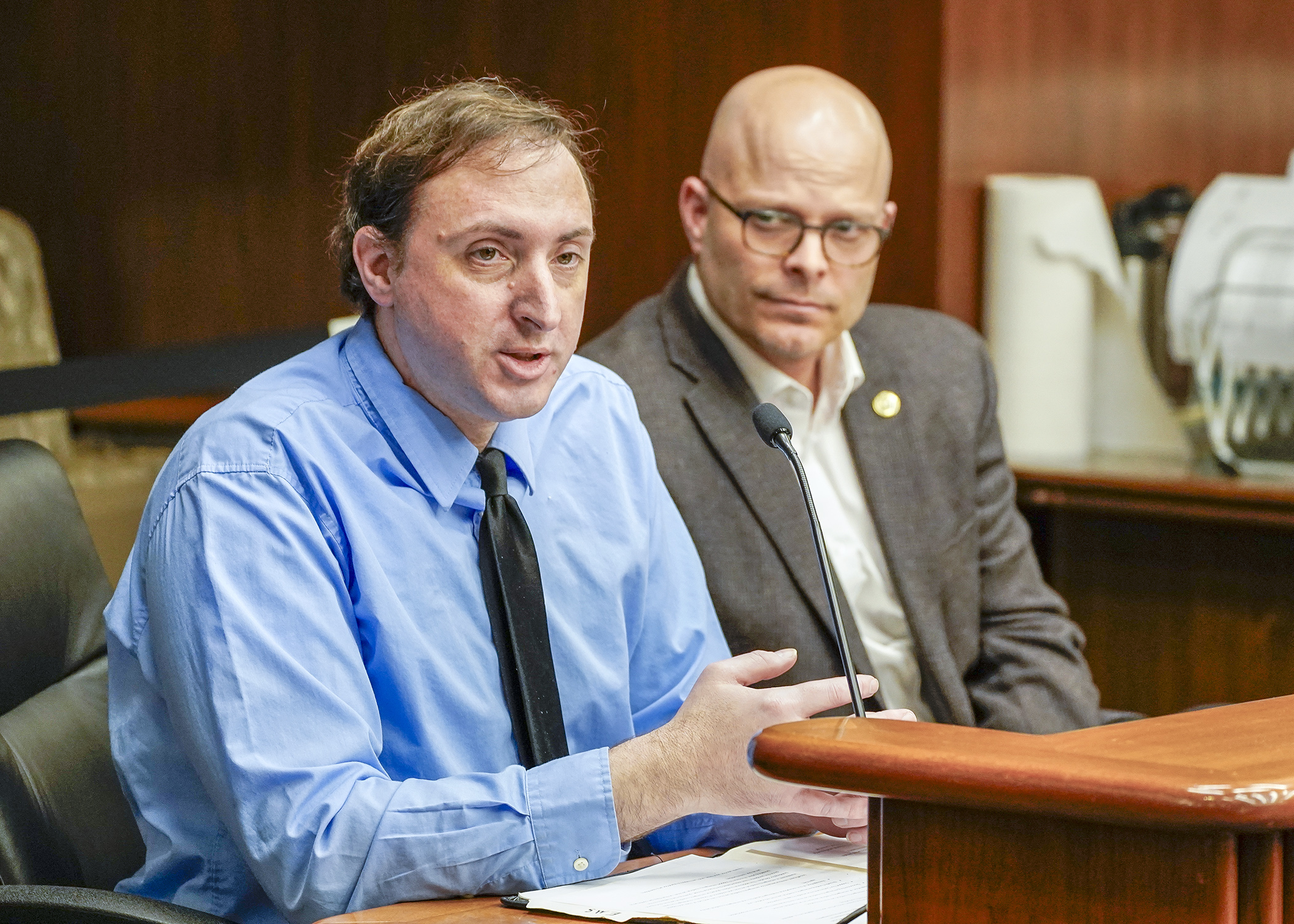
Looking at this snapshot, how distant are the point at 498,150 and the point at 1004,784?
76 centimetres

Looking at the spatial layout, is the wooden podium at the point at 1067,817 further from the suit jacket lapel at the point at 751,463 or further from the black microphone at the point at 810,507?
the suit jacket lapel at the point at 751,463

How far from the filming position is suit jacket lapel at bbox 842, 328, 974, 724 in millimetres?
1952

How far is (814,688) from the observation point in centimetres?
114

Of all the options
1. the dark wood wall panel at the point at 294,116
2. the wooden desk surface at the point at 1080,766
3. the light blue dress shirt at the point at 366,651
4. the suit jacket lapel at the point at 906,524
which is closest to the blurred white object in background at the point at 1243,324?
the dark wood wall panel at the point at 294,116

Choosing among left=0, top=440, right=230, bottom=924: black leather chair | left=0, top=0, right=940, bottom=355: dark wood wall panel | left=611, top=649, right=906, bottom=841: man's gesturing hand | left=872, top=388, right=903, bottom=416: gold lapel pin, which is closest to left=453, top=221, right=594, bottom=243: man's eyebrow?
left=611, top=649, right=906, bottom=841: man's gesturing hand

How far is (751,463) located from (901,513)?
0.23m

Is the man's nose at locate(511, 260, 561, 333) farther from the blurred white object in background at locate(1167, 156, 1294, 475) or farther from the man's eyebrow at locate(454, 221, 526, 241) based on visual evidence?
the blurred white object in background at locate(1167, 156, 1294, 475)

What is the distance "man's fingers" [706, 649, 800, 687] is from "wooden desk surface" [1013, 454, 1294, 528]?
4.60ft

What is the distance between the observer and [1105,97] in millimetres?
2803

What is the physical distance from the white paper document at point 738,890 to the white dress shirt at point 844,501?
2.39ft

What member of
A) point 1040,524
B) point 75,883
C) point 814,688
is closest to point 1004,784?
point 814,688

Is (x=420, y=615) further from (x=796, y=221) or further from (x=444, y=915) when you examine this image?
(x=796, y=221)

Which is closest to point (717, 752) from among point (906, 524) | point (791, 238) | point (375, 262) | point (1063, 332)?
point (375, 262)

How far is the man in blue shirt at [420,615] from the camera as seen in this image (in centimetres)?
114
